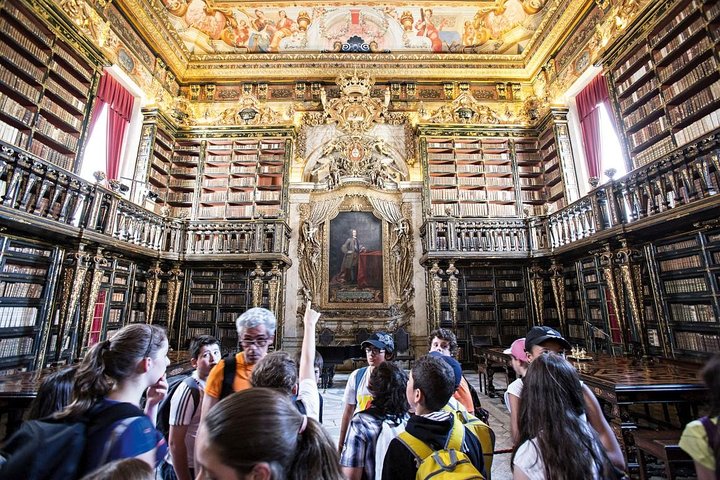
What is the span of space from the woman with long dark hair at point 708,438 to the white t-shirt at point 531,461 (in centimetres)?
39

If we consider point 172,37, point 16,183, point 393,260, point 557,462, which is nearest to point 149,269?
point 16,183

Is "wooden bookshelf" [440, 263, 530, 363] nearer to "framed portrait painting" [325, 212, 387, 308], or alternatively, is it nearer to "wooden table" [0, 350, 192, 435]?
"framed portrait painting" [325, 212, 387, 308]

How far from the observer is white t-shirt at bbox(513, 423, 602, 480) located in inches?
43.7

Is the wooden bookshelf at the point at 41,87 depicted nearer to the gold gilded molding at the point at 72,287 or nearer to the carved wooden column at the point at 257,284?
the gold gilded molding at the point at 72,287

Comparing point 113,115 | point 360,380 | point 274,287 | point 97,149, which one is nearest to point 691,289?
point 360,380

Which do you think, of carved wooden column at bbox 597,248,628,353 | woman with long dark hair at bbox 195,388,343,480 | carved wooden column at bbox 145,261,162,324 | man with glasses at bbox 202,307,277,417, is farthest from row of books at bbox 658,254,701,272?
carved wooden column at bbox 145,261,162,324

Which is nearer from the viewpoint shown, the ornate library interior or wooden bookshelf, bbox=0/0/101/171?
the ornate library interior

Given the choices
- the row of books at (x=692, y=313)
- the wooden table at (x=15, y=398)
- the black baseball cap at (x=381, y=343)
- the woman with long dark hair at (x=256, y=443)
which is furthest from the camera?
the row of books at (x=692, y=313)

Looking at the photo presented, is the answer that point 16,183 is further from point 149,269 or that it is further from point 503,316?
point 503,316

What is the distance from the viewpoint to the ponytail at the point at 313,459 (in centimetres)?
76

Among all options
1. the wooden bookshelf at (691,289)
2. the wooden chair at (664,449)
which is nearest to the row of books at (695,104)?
the wooden bookshelf at (691,289)

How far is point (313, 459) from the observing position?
0.77m

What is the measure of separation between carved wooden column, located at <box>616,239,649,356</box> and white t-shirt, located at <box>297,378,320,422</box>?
235 inches

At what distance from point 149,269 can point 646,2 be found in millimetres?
11427
